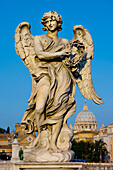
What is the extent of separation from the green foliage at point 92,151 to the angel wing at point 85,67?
209 ft

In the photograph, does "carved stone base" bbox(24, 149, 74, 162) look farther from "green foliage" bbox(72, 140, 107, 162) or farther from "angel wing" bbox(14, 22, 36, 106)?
"green foliage" bbox(72, 140, 107, 162)

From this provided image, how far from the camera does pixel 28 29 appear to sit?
955 cm

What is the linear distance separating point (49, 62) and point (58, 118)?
1.46 metres

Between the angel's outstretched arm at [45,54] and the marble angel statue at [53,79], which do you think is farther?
the angel's outstretched arm at [45,54]

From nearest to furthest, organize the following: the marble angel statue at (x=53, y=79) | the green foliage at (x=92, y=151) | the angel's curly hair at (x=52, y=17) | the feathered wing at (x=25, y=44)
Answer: the marble angel statue at (x=53, y=79), the angel's curly hair at (x=52, y=17), the feathered wing at (x=25, y=44), the green foliage at (x=92, y=151)

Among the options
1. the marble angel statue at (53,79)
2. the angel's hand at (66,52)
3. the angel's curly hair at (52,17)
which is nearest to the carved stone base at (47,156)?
the marble angel statue at (53,79)

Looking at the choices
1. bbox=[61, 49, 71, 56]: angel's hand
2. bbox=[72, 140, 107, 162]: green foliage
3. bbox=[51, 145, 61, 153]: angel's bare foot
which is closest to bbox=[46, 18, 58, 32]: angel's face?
bbox=[61, 49, 71, 56]: angel's hand

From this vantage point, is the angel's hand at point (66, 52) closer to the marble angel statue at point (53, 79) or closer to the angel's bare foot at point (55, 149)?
the marble angel statue at point (53, 79)

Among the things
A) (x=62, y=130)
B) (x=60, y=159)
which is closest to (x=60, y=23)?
(x=62, y=130)

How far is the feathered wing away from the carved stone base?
2.20 m

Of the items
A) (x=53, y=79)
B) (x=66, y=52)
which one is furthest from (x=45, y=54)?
(x=53, y=79)

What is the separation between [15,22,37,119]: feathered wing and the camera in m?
9.51

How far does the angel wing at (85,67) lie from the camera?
9.66m

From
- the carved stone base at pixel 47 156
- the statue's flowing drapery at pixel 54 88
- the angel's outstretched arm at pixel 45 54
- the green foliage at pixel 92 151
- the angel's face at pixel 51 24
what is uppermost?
the green foliage at pixel 92 151
